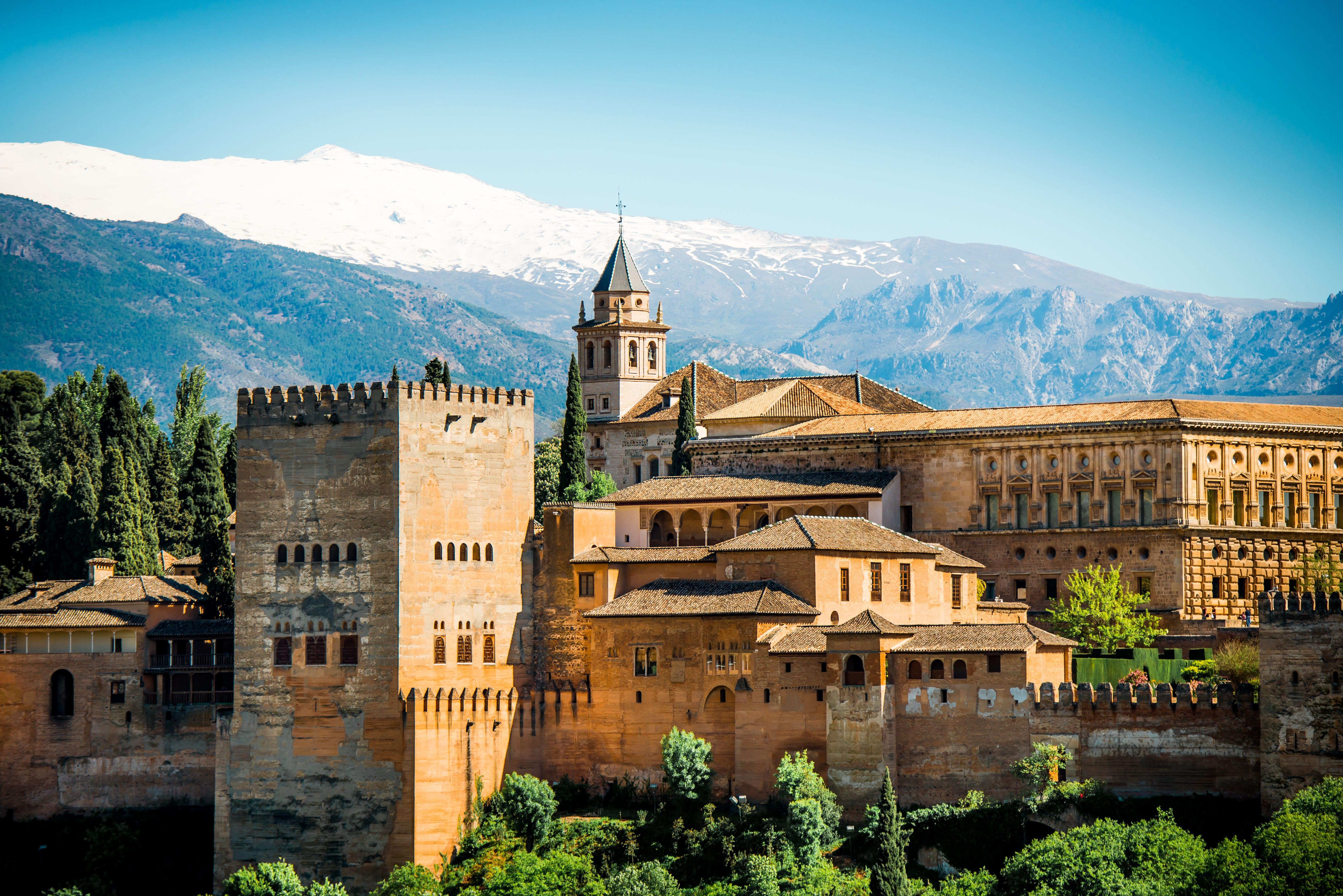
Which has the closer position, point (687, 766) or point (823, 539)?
point (687, 766)

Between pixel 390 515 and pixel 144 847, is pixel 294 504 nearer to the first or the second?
pixel 390 515

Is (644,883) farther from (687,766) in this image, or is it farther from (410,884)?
(410,884)

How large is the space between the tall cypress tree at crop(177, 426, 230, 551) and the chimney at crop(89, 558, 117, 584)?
8525 mm

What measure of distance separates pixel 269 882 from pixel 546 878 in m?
9.66

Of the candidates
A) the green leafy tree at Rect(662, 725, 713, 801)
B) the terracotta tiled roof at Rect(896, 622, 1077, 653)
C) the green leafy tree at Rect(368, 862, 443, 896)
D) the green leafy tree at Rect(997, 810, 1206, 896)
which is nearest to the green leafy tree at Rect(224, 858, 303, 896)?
the green leafy tree at Rect(368, 862, 443, 896)

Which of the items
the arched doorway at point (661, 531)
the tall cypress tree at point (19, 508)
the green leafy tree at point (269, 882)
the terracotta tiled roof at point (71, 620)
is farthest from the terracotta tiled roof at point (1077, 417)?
the tall cypress tree at point (19, 508)

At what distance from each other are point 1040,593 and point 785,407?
16342 mm

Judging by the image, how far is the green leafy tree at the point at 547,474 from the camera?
97812mm

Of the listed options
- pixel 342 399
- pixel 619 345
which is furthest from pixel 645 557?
pixel 619 345

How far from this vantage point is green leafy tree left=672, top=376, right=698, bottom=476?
3462 inches

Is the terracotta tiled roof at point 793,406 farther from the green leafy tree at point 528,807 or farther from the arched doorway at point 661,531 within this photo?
the green leafy tree at point 528,807

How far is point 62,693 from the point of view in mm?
67500

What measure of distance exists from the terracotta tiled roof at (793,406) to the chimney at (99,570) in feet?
91.9

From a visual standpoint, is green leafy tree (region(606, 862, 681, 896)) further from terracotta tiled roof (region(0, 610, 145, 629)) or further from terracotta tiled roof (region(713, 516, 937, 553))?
terracotta tiled roof (region(0, 610, 145, 629))
